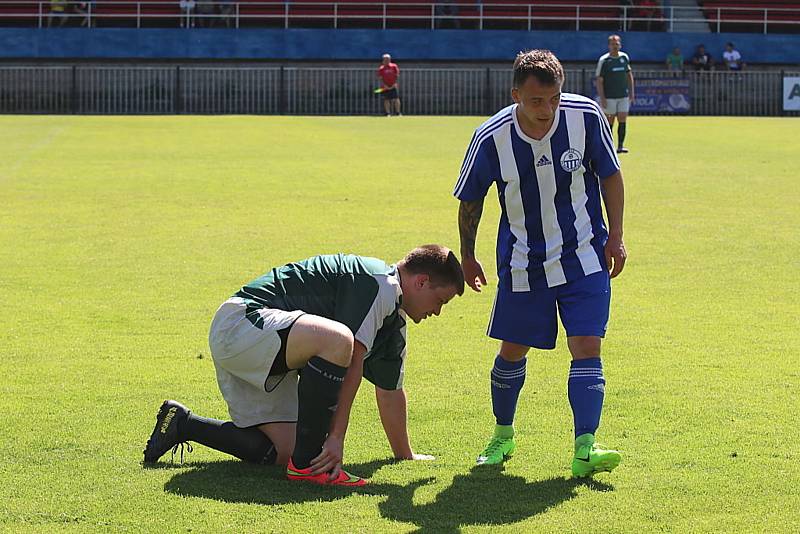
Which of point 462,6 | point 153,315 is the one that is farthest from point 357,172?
point 462,6

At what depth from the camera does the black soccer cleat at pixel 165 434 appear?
19.2 feet

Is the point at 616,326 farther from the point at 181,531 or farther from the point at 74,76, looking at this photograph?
the point at 74,76

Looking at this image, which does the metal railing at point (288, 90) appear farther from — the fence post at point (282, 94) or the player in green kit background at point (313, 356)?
the player in green kit background at point (313, 356)

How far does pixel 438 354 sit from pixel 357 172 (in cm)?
1196

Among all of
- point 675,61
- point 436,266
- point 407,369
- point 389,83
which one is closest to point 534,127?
point 436,266

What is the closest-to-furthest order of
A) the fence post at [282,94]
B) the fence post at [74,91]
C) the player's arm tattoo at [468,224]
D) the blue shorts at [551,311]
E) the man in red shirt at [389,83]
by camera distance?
the blue shorts at [551,311]
the player's arm tattoo at [468,224]
the man in red shirt at [389,83]
the fence post at [74,91]
the fence post at [282,94]

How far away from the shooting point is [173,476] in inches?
221

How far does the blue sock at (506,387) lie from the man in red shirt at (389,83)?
104 ft

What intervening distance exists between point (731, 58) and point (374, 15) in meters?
12.3

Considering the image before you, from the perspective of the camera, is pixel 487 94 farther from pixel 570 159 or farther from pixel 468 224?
pixel 570 159

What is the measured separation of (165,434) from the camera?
589 centimetres

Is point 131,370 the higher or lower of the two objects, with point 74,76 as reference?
lower

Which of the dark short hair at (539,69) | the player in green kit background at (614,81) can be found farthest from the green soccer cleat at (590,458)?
the player in green kit background at (614,81)

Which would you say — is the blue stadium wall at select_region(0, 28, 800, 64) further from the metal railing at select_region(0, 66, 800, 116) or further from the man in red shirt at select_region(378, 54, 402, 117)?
the man in red shirt at select_region(378, 54, 402, 117)
